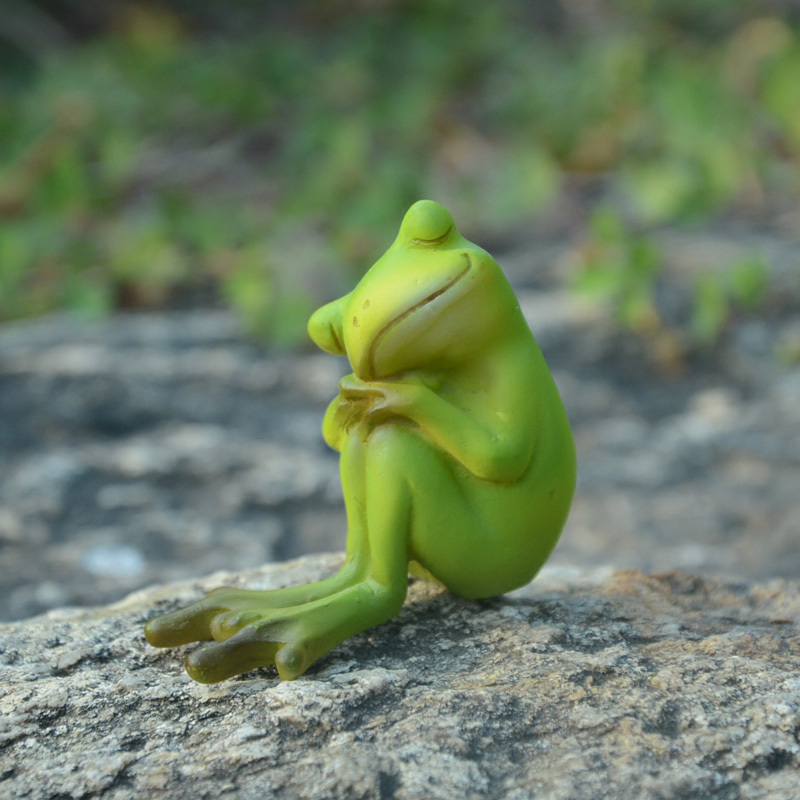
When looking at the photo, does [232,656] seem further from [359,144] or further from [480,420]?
[359,144]

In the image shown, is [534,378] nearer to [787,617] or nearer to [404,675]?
[404,675]

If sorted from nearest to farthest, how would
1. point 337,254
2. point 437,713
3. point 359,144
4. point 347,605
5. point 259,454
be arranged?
point 437,713 < point 347,605 < point 259,454 < point 337,254 < point 359,144

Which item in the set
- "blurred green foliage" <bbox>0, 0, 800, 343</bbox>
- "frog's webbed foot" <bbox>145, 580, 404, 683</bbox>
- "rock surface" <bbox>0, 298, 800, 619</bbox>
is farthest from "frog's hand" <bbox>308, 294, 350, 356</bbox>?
"blurred green foliage" <bbox>0, 0, 800, 343</bbox>

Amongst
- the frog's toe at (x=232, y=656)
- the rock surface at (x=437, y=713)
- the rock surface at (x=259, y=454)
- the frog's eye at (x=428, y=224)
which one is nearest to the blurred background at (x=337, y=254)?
the rock surface at (x=259, y=454)

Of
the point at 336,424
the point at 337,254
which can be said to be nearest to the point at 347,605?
the point at 336,424

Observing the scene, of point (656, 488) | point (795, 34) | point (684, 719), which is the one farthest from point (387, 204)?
point (684, 719)

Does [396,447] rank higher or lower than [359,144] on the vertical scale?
lower

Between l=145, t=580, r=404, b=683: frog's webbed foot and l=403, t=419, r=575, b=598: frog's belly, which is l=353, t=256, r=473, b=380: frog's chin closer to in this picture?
l=403, t=419, r=575, b=598: frog's belly

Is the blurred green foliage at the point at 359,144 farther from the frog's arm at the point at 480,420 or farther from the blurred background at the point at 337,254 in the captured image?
the frog's arm at the point at 480,420
